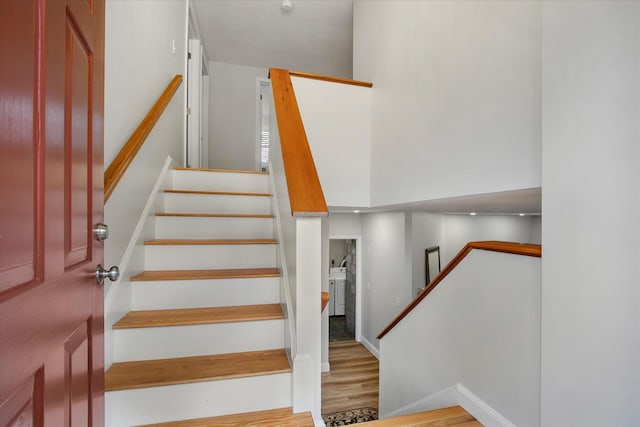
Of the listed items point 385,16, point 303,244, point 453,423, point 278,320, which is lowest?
point 453,423

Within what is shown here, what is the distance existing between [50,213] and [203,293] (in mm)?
1188

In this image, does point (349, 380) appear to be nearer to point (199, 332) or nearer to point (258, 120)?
point (199, 332)

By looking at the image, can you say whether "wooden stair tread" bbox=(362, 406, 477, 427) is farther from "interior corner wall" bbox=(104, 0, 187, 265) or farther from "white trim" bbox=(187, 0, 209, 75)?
"white trim" bbox=(187, 0, 209, 75)

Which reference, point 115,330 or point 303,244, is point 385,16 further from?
point 115,330

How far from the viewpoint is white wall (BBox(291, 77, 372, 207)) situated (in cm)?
298

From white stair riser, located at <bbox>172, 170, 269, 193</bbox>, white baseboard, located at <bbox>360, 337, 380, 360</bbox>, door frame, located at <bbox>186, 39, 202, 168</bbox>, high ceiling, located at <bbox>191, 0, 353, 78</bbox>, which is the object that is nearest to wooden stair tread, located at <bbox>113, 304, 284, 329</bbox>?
white stair riser, located at <bbox>172, 170, 269, 193</bbox>

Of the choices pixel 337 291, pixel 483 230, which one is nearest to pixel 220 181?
pixel 483 230

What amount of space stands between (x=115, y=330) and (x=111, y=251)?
356 millimetres

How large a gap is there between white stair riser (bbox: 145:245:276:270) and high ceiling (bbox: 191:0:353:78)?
3.33m

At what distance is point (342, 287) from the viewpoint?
7320 millimetres

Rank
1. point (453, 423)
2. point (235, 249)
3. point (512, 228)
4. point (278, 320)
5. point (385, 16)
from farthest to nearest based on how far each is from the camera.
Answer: point (512, 228)
point (385, 16)
point (235, 249)
point (453, 423)
point (278, 320)

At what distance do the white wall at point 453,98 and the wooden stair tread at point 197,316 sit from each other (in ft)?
4.50

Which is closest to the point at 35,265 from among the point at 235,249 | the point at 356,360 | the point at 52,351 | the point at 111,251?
the point at 52,351

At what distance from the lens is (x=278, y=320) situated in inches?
60.6
